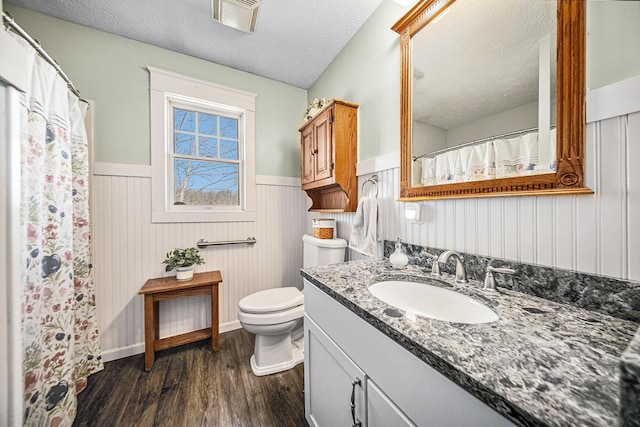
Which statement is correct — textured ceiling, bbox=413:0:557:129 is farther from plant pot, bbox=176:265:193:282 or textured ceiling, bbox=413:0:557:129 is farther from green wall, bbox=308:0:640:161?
plant pot, bbox=176:265:193:282

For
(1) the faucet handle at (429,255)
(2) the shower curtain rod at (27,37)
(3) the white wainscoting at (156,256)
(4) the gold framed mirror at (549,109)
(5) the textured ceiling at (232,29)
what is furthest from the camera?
(3) the white wainscoting at (156,256)

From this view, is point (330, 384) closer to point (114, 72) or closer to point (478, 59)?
point (478, 59)

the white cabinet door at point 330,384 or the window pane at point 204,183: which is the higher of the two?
the window pane at point 204,183

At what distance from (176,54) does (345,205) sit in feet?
6.32

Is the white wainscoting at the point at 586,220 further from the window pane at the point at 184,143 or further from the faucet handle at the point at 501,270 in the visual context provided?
the window pane at the point at 184,143

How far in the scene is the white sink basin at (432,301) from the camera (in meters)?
0.76

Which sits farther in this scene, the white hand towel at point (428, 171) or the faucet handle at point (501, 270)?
the white hand towel at point (428, 171)

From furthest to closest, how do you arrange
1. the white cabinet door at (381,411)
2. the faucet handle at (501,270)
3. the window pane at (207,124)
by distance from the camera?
the window pane at (207,124), the faucet handle at (501,270), the white cabinet door at (381,411)

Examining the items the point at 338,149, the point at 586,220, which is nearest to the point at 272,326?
the point at 338,149

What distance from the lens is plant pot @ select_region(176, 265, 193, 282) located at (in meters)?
1.75

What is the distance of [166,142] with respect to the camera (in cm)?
192

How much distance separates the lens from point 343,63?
1.82m

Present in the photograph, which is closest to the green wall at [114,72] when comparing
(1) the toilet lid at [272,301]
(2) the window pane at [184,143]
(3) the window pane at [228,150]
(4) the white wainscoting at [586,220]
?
(2) the window pane at [184,143]

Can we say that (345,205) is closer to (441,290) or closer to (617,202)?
(441,290)
